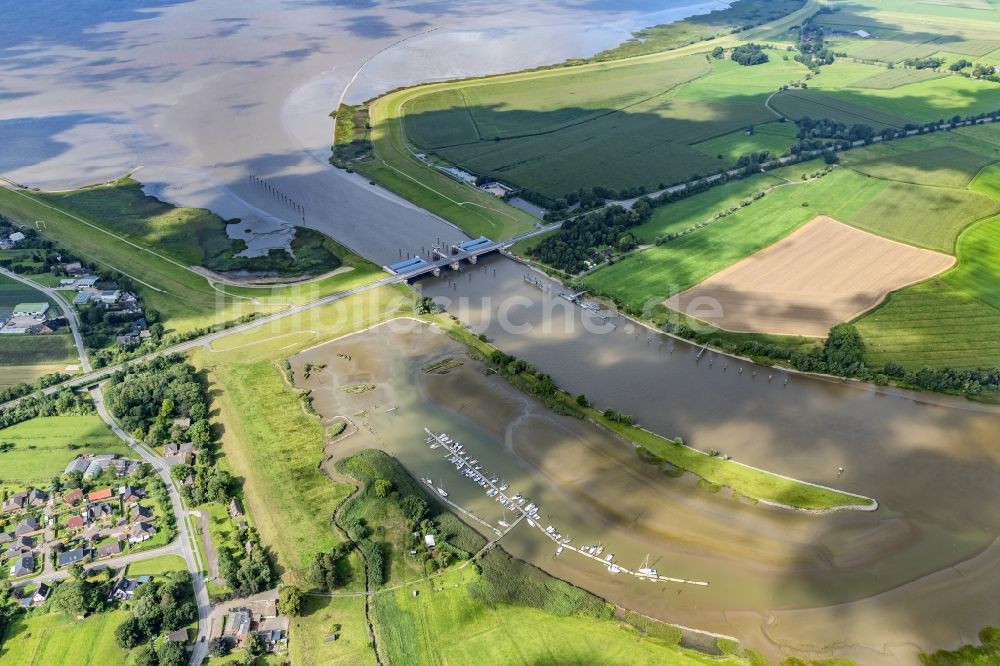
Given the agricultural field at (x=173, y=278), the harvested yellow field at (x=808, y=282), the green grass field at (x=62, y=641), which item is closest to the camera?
the green grass field at (x=62, y=641)

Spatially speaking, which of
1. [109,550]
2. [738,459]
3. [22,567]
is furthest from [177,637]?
[738,459]

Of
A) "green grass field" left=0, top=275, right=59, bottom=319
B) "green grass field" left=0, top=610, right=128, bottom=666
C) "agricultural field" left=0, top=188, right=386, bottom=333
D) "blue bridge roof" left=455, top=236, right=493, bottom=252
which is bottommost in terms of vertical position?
"green grass field" left=0, top=610, right=128, bottom=666

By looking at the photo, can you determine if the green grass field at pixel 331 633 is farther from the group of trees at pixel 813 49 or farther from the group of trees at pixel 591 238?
the group of trees at pixel 813 49

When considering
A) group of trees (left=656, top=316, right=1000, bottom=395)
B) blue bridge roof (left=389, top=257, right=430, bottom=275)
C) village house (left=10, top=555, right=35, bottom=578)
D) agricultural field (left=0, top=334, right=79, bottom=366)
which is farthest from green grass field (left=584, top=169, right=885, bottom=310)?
village house (left=10, top=555, right=35, bottom=578)

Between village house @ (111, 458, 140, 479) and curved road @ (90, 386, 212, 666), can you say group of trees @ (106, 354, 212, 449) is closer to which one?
curved road @ (90, 386, 212, 666)

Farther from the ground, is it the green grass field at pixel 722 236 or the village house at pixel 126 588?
the green grass field at pixel 722 236

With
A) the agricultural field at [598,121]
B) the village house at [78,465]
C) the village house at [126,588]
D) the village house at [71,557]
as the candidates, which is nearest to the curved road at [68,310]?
the village house at [78,465]
